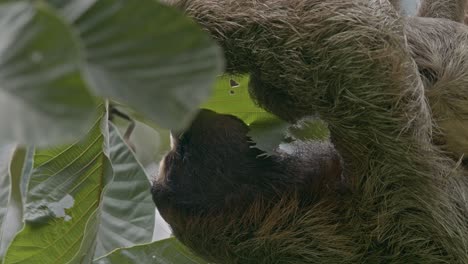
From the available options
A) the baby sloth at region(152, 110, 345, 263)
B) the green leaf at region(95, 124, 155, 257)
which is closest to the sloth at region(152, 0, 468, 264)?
the baby sloth at region(152, 110, 345, 263)

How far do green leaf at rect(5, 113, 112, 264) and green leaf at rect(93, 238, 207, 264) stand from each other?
173 mm

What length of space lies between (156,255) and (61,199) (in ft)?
1.65

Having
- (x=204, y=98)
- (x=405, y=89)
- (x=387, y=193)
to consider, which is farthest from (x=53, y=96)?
(x=387, y=193)

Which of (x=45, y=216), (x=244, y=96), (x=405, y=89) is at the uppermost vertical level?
(x=405, y=89)

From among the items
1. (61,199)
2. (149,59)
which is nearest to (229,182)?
(61,199)

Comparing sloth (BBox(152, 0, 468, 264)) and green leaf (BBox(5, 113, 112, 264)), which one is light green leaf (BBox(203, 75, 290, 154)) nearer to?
sloth (BBox(152, 0, 468, 264))

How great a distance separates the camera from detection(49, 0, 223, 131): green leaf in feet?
3.11

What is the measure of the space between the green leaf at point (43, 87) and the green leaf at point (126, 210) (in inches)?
105

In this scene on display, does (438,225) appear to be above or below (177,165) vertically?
below

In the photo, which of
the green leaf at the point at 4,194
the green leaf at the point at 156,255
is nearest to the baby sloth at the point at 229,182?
the green leaf at the point at 156,255

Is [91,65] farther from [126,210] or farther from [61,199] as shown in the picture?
[126,210]

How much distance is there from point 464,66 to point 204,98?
2.79 meters

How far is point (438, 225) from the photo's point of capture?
3.15 metres

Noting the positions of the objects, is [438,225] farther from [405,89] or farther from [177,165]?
[177,165]
